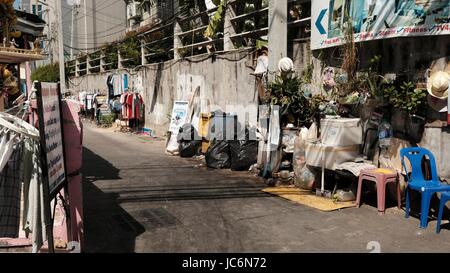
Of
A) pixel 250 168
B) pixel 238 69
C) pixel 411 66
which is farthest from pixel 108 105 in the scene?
pixel 411 66

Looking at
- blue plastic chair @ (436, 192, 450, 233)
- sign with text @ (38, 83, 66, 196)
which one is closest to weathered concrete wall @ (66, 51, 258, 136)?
blue plastic chair @ (436, 192, 450, 233)

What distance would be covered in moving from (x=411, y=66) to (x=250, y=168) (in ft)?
14.1

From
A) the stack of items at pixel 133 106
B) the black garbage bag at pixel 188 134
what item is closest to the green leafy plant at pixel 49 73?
the stack of items at pixel 133 106

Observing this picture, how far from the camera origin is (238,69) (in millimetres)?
11406

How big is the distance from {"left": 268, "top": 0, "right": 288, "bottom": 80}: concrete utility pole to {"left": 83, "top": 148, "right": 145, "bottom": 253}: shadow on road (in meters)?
4.41

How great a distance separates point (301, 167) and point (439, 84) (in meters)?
2.86

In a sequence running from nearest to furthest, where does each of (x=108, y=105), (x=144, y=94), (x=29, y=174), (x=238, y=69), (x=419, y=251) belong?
1. (x=29, y=174)
2. (x=419, y=251)
3. (x=238, y=69)
4. (x=144, y=94)
5. (x=108, y=105)

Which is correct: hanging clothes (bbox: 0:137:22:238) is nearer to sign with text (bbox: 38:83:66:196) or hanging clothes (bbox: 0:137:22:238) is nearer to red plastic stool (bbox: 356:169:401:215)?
sign with text (bbox: 38:83:66:196)

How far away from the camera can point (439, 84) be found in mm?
6148

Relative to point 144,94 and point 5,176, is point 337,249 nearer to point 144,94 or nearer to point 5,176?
point 5,176

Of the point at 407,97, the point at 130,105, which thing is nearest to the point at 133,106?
the point at 130,105

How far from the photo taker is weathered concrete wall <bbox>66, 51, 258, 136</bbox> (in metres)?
11.2

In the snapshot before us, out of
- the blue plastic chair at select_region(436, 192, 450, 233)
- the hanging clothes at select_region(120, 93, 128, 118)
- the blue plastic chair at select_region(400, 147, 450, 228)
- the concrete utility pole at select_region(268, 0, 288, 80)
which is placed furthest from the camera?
the hanging clothes at select_region(120, 93, 128, 118)

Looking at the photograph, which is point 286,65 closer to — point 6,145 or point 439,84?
point 439,84
